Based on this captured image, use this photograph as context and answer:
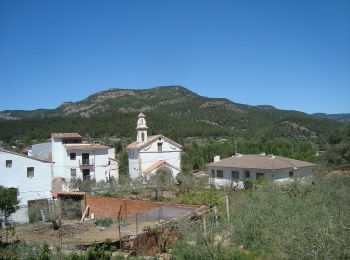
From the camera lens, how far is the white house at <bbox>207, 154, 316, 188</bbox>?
120 ft

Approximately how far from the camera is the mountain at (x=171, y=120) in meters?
75.9

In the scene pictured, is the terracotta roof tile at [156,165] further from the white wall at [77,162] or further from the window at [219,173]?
the window at [219,173]

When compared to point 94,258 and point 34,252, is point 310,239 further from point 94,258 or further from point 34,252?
point 34,252

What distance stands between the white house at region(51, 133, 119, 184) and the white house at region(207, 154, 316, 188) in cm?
1151

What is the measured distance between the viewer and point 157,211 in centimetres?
2188

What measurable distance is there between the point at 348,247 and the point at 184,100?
117m

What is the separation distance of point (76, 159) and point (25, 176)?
11687 millimetres

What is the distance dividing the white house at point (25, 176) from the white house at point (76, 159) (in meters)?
10.3

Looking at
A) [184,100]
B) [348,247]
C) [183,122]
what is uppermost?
[184,100]

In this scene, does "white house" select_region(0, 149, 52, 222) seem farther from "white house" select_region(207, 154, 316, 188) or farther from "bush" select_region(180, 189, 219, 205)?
"white house" select_region(207, 154, 316, 188)

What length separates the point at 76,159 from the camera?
41.7 m

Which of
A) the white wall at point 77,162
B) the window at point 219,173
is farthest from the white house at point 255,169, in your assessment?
the white wall at point 77,162

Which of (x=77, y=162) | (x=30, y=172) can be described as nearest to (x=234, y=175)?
(x=77, y=162)

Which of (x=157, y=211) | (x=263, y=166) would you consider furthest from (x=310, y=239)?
(x=263, y=166)
